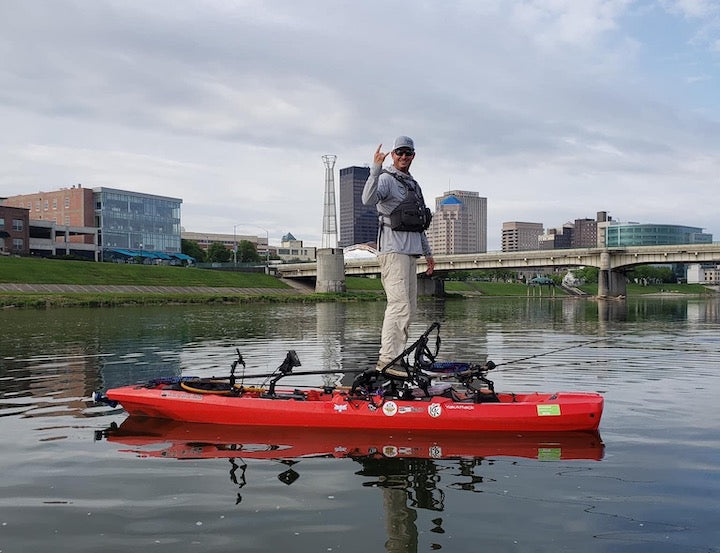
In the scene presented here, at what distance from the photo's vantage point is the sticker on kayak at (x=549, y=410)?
9484 mm

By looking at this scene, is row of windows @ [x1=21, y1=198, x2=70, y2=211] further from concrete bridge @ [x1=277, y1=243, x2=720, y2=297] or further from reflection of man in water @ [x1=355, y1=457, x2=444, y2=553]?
reflection of man in water @ [x1=355, y1=457, x2=444, y2=553]

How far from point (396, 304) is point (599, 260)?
89908 mm

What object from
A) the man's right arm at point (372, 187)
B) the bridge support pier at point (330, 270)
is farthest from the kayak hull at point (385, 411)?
the bridge support pier at point (330, 270)

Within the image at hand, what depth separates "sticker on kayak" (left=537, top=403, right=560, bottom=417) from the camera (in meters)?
9.48

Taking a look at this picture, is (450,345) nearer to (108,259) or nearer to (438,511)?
(438,511)

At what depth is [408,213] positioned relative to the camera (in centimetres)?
1068

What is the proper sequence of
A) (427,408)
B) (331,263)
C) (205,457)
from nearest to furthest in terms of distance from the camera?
(205,457), (427,408), (331,263)

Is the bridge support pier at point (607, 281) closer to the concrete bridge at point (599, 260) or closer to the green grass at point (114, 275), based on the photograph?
the concrete bridge at point (599, 260)

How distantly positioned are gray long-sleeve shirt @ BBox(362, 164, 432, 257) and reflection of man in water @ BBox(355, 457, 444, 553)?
3.76 metres

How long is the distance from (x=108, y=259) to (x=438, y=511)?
459ft

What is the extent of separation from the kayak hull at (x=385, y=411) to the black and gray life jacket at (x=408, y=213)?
2806mm

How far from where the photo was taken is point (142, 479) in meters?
7.59

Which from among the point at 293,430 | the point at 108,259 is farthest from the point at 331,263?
the point at 293,430

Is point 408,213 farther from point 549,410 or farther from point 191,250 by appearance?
point 191,250
